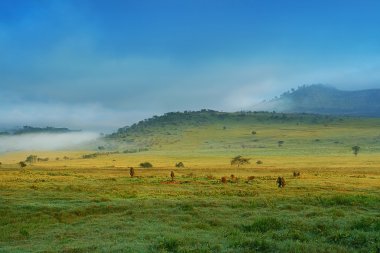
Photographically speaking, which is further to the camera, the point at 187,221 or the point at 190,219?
the point at 190,219

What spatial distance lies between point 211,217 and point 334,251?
30.2 feet

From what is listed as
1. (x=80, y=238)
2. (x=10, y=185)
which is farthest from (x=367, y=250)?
(x=10, y=185)

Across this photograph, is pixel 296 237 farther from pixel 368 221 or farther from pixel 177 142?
pixel 177 142

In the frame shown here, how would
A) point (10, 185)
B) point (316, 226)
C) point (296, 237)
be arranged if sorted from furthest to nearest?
point (10, 185), point (316, 226), point (296, 237)

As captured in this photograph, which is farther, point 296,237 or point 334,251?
point 296,237

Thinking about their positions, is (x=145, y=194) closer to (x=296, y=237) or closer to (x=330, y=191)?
(x=330, y=191)

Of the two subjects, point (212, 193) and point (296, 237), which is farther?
point (212, 193)

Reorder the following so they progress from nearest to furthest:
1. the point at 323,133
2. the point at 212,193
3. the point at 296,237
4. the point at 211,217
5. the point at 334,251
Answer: the point at 334,251
the point at 296,237
the point at 211,217
the point at 212,193
the point at 323,133

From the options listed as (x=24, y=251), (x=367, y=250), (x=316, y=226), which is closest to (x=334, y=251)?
(x=367, y=250)

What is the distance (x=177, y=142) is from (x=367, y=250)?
179 metres

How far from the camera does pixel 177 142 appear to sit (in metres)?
195

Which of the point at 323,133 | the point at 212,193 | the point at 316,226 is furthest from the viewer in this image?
the point at 323,133

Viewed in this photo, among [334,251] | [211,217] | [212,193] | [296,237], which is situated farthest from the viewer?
[212,193]

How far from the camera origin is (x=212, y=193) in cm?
3669
